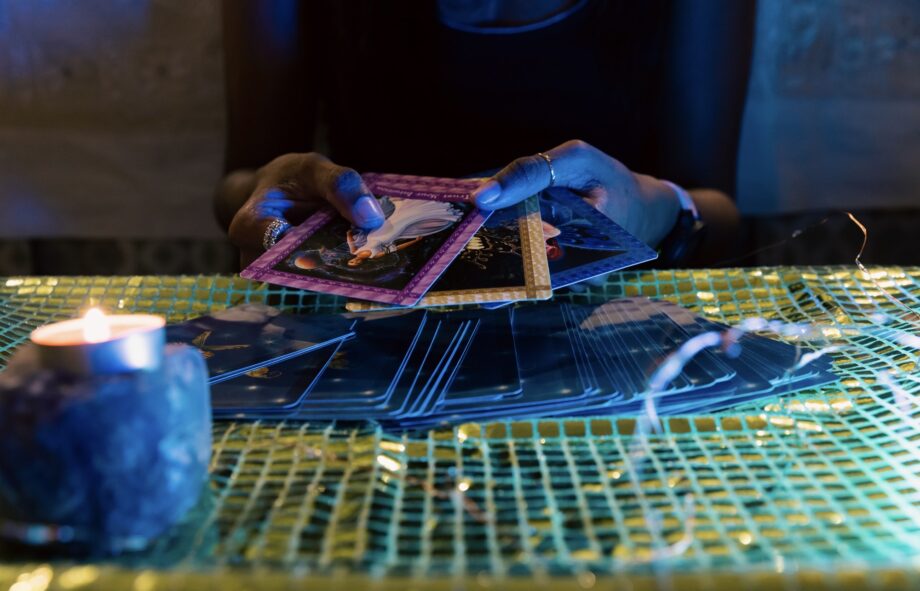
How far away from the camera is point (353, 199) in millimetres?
662

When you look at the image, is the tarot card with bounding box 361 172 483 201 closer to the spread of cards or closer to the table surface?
the spread of cards

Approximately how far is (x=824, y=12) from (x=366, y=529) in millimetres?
1255

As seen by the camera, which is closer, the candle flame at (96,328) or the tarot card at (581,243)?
the candle flame at (96,328)

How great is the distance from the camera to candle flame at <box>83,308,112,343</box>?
323 mm

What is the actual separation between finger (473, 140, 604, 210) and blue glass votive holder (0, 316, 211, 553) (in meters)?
0.38

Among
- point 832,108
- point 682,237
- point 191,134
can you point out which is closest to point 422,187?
point 682,237

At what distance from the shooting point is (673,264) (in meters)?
0.99

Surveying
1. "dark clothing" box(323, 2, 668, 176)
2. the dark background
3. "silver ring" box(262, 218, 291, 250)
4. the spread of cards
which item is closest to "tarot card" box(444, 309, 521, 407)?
the spread of cards

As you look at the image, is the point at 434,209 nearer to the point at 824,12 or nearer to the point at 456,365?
the point at 456,365

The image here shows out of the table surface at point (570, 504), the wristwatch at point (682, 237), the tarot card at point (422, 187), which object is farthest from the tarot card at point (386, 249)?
the wristwatch at point (682, 237)

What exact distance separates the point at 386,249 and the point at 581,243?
0.17 m

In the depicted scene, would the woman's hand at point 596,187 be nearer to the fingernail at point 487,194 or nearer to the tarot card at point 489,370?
the fingernail at point 487,194

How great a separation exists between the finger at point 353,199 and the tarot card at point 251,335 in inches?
3.5

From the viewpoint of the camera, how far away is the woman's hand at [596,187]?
2.18ft
